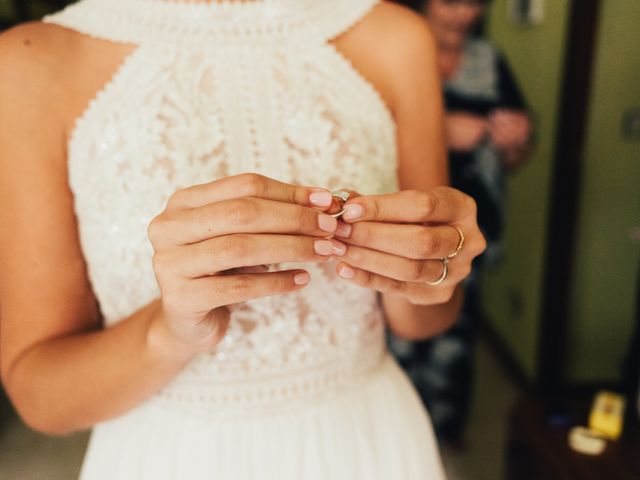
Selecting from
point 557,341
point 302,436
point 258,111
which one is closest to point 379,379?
point 302,436

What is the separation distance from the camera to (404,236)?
46cm

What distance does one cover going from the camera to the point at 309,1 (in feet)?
2.17

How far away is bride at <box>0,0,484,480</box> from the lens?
53 cm

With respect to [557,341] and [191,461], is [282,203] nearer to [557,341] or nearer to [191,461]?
[191,461]

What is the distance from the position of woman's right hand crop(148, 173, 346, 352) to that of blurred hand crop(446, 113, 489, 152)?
1381mm

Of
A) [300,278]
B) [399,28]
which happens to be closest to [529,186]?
[399,28]

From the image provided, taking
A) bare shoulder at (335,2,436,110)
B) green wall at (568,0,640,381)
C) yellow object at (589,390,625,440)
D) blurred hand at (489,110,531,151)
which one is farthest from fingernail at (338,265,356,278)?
green wall at (568,0,640,381)

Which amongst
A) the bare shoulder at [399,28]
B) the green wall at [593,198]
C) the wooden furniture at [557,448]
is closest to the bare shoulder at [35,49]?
the bare shoulder at [399,28]

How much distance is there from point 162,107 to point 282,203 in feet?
0.78

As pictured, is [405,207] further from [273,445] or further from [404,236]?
[273,445]

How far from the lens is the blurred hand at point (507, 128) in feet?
5.91

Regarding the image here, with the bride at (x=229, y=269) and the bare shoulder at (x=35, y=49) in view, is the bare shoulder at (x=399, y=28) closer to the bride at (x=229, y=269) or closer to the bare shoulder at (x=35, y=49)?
the bride at (x=229, y=269)

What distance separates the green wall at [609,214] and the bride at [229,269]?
1.46m

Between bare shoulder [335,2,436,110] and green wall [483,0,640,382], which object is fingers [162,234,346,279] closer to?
bare shoulder [335,2,436,110]
